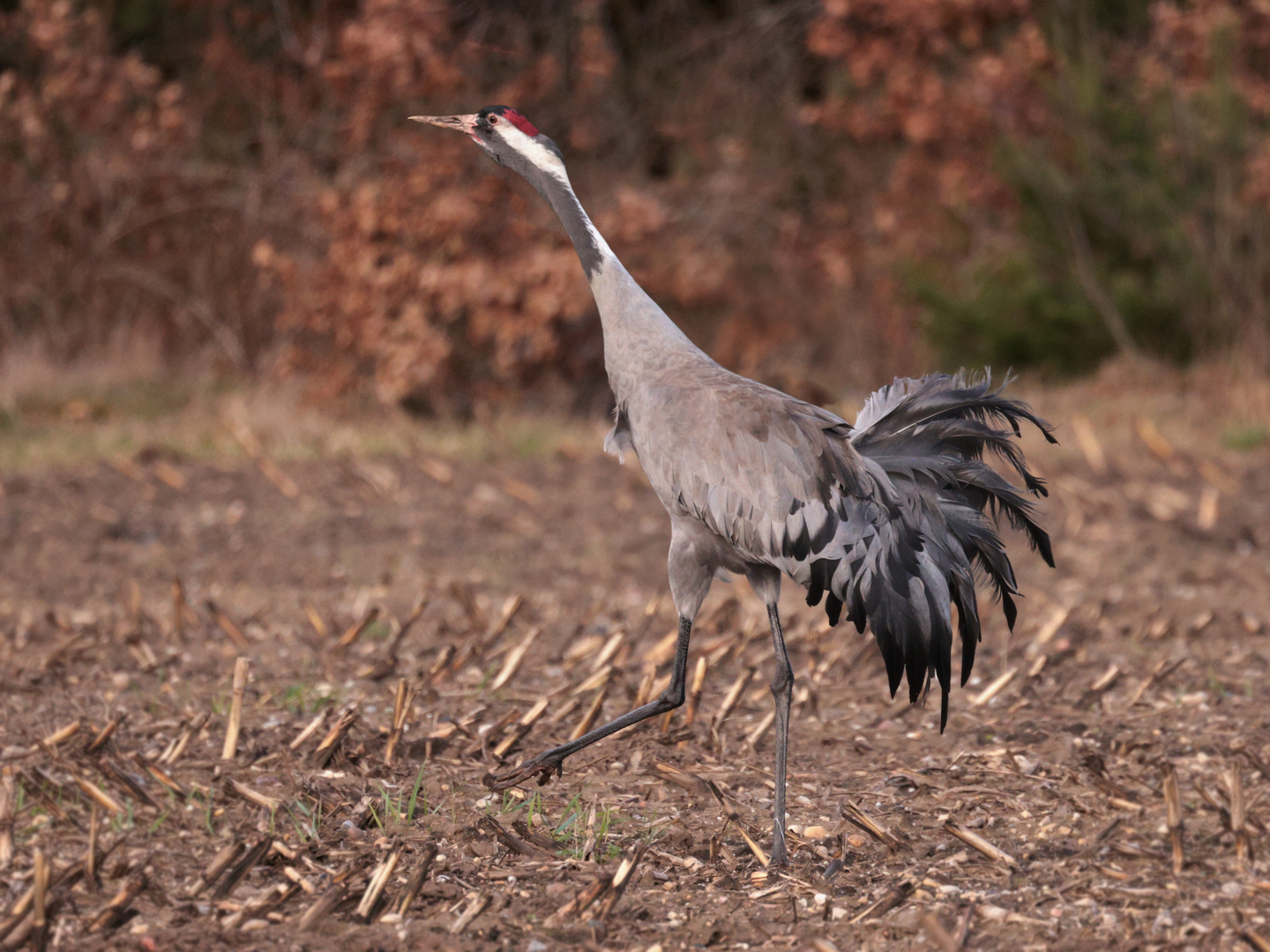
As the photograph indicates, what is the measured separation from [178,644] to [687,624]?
2.39 meters

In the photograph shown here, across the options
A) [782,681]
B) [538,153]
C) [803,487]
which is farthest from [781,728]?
[538,153]

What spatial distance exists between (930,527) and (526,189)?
24.2 ft

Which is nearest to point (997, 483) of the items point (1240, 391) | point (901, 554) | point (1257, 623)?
point (901, 554)

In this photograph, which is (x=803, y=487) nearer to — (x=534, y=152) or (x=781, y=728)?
(x=781, y=728)

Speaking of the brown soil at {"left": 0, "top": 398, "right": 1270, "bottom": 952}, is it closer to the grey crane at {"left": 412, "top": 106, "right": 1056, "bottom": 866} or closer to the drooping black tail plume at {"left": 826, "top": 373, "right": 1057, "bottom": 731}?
the grey crane at {"left": 412, "top": 106, "right": 1056, "bottom": 866}

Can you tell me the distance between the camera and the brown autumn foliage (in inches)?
395

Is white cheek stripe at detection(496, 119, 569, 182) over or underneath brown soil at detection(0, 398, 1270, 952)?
over

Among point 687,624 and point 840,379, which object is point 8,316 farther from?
point 687,624

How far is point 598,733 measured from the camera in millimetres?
3803

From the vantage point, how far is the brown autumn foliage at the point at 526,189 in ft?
32.9

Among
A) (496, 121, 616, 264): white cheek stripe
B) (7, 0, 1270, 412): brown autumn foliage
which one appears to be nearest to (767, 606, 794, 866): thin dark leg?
(496, 121, 616, 264): white cheek stripe

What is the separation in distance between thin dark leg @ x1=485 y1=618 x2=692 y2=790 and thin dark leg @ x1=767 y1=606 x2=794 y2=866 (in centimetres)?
25

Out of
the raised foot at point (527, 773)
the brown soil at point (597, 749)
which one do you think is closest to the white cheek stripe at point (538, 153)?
the raised foot at point (527, 773)

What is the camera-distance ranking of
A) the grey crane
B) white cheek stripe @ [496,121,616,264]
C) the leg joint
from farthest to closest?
white cheek stripe @ [496,121,616,264] < the leg joint < the grey crane
